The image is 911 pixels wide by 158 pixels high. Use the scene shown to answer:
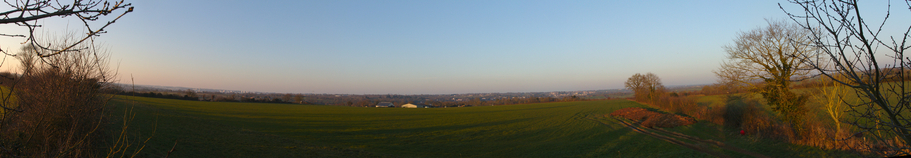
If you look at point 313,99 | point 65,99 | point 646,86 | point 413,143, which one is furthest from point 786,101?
point 313,99

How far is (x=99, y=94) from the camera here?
8.58 m

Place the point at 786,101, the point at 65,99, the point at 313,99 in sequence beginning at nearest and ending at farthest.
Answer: the point at 65,99, the point at 786,101, the point at 313,99

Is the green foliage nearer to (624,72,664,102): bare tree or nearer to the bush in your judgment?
the bush

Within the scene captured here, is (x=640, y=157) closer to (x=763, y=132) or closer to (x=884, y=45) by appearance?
(x=763, y=132)

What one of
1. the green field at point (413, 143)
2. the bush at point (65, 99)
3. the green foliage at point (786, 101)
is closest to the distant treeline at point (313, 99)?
the green field at point (413, 143)

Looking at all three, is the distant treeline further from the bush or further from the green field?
the bush

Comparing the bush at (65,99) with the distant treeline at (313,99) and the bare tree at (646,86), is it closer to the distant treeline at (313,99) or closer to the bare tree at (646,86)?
the distant treeline at (313,99)

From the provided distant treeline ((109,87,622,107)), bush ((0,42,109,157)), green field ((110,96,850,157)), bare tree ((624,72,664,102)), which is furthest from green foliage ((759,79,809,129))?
distant treeline ((109,87,622,107))

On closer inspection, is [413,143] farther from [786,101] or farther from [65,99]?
[786,101]

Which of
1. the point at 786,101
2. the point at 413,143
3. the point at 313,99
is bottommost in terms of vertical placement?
the point at 413,143

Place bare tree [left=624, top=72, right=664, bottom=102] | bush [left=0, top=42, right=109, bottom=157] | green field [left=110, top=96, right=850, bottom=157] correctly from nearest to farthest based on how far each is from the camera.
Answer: bush [left=0, top=42, right=109, bottom=157]
green field [left=110, top=96, right=850, bottom=157]
bare tree [left=624, top=72, right=664, bottom=102]

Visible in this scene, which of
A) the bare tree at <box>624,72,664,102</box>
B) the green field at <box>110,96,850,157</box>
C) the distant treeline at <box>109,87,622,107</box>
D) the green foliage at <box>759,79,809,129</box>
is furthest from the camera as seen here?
the distant treeline at <box>109,87,622,107</box>

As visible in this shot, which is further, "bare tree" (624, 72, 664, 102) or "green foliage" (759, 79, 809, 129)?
"bare tree" (624, 72, 664, 102)

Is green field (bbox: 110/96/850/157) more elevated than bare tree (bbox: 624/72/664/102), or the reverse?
bare tree (bbox: 624/72/664/102)
